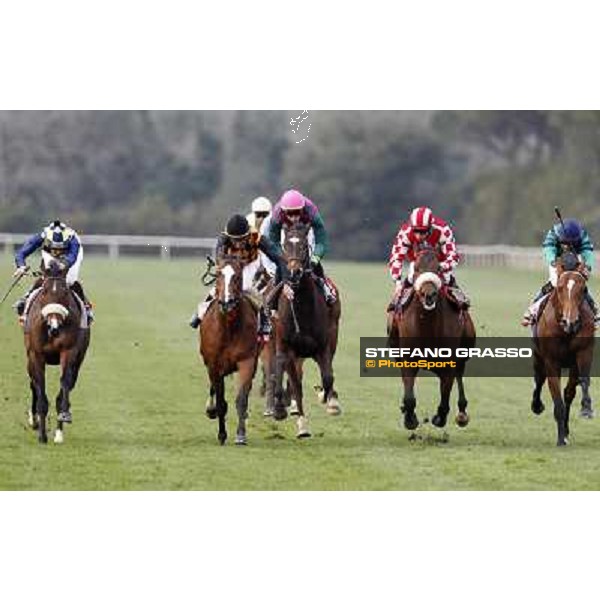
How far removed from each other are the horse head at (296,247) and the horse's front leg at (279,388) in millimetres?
793

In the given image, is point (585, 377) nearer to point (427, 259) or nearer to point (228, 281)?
point (427, 259)

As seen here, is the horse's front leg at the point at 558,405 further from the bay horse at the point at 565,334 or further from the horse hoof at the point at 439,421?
the horse hoof at the point at 439,421

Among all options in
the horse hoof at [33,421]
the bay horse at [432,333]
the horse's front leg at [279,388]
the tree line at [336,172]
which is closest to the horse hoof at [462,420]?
the bay horse at [432,333]

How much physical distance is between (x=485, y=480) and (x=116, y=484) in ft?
8.24

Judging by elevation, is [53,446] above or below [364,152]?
below

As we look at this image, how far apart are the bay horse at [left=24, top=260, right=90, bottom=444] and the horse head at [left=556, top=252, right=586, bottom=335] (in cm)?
382

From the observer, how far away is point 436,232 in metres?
14.2

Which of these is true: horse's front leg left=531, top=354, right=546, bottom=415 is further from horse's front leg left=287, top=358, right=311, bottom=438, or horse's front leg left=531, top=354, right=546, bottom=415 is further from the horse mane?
horse's front leg left=287, top=358, right=311, bottom=438

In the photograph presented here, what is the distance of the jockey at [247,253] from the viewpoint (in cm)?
1345

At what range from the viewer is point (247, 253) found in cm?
1392

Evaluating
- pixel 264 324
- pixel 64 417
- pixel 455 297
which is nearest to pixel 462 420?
pixel 455 297

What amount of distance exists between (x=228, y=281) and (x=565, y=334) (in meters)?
2.85

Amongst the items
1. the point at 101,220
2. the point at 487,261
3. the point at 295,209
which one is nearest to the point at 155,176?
the point at 101,220

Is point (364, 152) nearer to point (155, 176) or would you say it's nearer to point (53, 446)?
point (155, 176)
